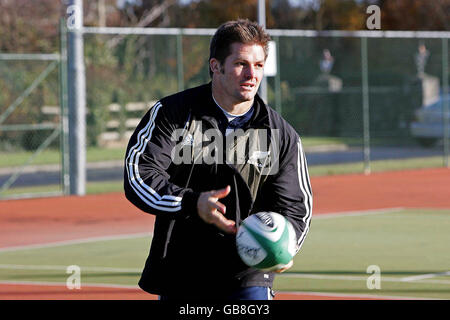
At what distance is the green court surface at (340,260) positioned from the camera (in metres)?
9.51

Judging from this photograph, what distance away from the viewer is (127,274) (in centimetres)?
1034

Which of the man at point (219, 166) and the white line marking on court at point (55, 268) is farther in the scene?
the white line marking on court at point (55, 268)

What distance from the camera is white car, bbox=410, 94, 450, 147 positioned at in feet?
88.0

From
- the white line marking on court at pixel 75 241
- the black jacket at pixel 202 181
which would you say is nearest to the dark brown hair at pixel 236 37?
the black jacket at pixel 202 181

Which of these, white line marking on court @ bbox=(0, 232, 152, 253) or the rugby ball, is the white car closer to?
white line marking on court @ bbox=(0, 232, 152, 253)

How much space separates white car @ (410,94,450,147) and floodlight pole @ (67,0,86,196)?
11611 mm

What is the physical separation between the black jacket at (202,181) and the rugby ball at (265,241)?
16 centimetres

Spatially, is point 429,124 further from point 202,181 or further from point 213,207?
point 213,207

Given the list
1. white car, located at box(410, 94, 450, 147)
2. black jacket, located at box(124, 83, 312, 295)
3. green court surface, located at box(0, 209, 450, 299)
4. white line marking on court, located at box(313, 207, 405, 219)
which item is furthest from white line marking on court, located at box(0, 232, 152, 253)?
white car, located at box(410, 94, 450, 147)

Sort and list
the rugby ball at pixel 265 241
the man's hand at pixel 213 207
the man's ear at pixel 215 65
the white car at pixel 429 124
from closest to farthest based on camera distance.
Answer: the man's hand at pixel 213 207, the rugby ball at pixel 265 241, the man's ear at pixel 215 65, the white car at pixel 429 124

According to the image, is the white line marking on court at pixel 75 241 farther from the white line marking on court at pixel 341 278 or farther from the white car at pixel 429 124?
the white car at pixel 429 124

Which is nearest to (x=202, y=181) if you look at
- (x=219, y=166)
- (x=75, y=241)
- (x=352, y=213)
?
(x=219, y=166)

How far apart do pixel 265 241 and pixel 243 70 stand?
85 cm

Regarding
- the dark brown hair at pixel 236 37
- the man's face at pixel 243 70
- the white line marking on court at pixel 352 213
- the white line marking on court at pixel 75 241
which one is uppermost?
the dark brown hair at pixel 236 37
